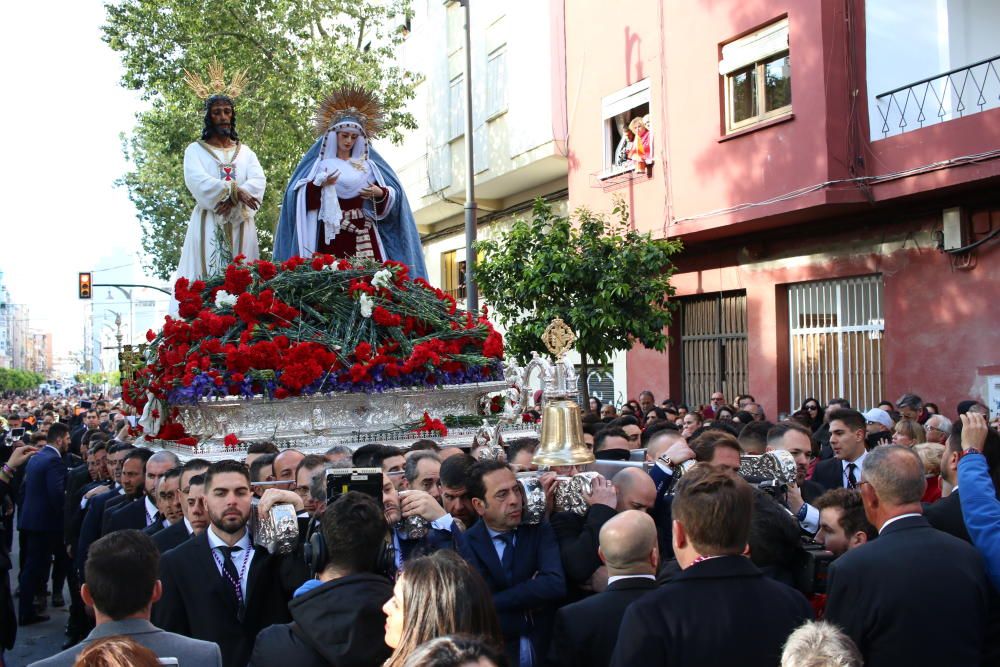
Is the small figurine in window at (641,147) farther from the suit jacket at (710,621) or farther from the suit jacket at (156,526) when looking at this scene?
the suit jacket at (710,621)

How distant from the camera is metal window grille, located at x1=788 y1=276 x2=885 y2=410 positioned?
1461 centimetres

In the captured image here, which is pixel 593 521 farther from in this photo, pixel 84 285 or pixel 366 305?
pixel 84 285

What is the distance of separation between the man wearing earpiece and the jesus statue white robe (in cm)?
737

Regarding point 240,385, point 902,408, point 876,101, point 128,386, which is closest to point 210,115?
point 128,386

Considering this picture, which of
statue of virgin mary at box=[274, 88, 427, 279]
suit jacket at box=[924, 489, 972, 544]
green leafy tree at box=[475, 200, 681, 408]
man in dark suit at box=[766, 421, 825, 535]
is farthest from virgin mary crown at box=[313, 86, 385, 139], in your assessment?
suit jacket at box=[924, 489, 972, 544]

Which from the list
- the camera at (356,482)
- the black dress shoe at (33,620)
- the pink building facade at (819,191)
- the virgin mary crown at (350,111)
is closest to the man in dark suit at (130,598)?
the camera at (356,482)

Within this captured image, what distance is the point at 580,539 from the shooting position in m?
4.24

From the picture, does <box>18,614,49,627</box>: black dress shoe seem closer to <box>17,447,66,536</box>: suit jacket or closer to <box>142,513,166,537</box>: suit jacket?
<box>17,447,66,536</box>: suit jacket

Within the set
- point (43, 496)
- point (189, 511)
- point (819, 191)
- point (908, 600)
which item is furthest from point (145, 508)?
point (819, 191)

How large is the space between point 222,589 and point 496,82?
19.7 meters

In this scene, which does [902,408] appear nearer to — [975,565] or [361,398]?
[361,398]

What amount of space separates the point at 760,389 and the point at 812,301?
1.60 meters

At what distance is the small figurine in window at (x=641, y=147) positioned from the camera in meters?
17.5

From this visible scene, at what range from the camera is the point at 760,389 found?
53.5 feet
